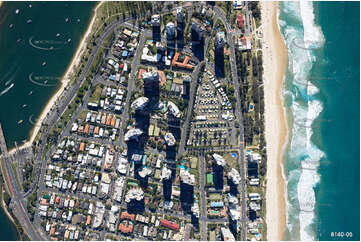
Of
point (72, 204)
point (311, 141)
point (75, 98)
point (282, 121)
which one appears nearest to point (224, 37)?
point (282, 121)

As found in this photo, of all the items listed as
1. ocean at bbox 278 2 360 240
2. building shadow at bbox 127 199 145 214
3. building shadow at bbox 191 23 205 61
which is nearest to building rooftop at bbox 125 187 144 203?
building shadow at bbox 127 199 145 214

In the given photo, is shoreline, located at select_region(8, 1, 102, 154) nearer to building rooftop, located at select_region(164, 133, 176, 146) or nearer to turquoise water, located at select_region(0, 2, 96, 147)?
turquoise water, located at select_region(0, 2, 96, 147)

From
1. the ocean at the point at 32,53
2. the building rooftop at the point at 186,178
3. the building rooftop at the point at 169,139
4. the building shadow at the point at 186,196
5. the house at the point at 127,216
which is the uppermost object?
the ocean at the point at 32,53

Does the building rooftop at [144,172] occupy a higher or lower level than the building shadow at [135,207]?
higher

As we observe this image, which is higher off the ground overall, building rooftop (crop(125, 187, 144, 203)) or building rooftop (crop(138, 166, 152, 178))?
building rooftop (crop(138, 166, 152, 178))

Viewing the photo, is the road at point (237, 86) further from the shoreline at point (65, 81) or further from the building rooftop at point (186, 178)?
the shoreline at point (65, 81)

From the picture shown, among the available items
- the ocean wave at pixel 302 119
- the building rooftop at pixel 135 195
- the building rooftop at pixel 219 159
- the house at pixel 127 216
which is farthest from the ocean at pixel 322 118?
the house at pixel 127 216
